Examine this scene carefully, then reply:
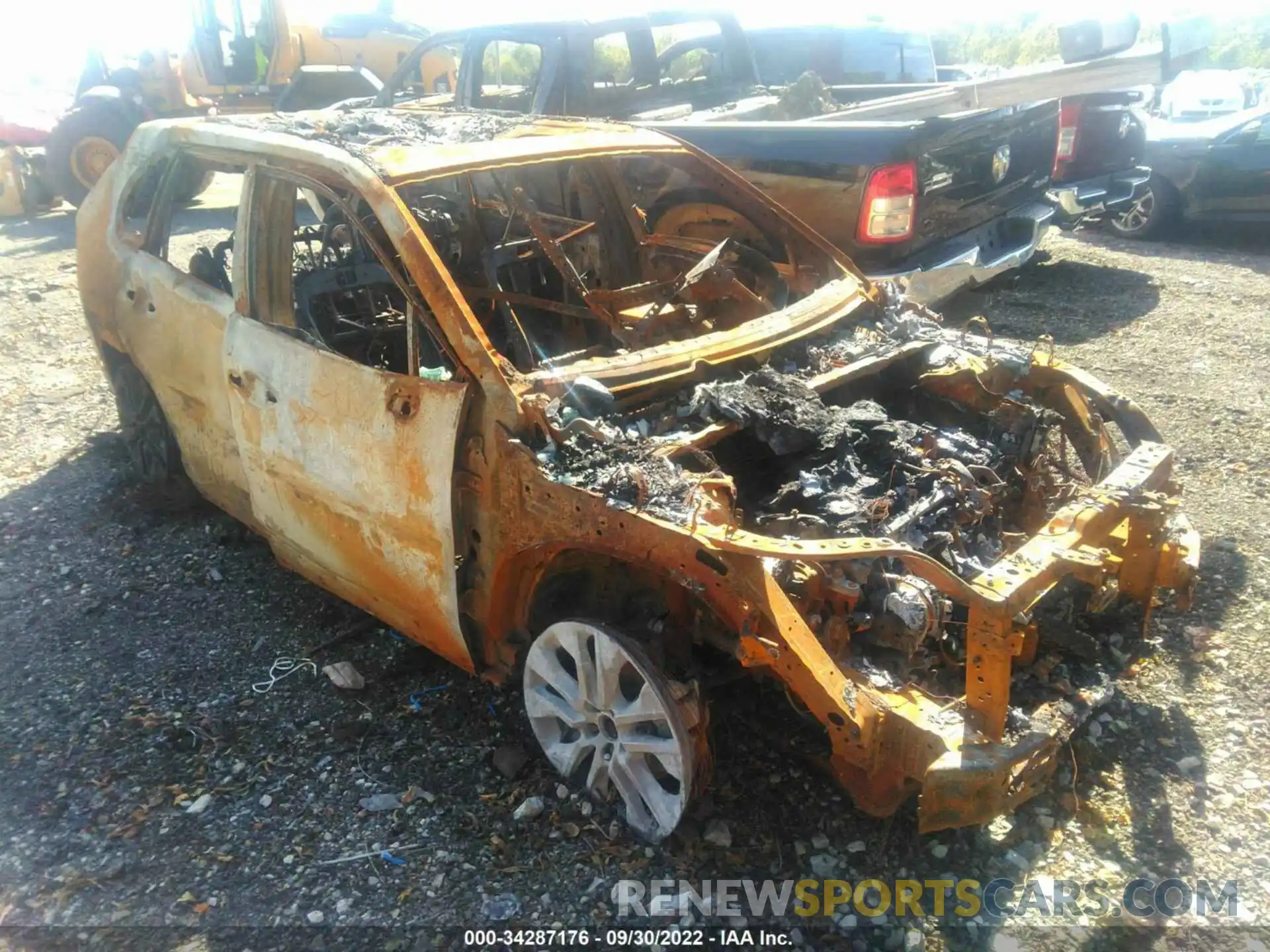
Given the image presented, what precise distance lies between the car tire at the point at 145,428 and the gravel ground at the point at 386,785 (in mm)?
263

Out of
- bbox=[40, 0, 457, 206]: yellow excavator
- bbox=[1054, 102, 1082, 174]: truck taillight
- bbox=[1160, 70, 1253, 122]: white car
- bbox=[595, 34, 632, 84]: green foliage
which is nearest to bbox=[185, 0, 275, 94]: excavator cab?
bbox=[40, 0, 457, 206]: yellow excavator

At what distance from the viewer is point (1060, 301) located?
7516 millimetres

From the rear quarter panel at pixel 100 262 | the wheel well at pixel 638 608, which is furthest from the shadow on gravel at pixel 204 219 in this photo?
the wheel well at pixel 638 608

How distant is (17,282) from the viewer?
8367 millimetres

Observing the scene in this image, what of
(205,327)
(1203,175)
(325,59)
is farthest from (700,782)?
(325,59)

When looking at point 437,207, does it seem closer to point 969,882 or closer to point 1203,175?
point 969,882

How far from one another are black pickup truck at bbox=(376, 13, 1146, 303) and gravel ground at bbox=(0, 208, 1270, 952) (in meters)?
2.13

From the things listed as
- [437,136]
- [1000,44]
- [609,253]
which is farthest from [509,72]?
[1000,44]

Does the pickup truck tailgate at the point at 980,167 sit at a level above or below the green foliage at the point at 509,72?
below

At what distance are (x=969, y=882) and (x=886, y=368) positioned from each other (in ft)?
6.10

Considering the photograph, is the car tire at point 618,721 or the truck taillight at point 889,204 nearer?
the car tire at point 618,721

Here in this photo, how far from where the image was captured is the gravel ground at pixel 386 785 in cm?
251

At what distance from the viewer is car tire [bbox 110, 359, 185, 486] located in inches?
166

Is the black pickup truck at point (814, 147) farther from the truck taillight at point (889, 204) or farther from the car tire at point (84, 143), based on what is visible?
the car tire at point (84, 143)
